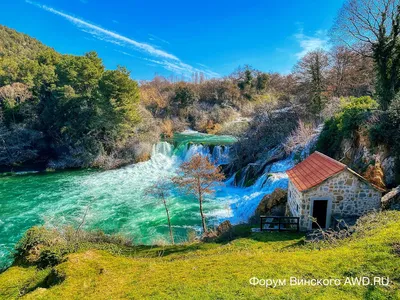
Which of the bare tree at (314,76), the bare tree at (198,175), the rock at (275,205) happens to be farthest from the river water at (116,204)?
the bare tree at (314,76)

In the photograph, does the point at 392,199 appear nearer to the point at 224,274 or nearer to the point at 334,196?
the point at 334,196

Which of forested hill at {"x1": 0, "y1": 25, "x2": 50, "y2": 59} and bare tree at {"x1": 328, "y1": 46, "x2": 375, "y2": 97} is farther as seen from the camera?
forested hill at {"x1": 0, "y1": 25, "x2": 50, "y2": 59}

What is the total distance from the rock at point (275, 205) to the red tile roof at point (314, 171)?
146 cm

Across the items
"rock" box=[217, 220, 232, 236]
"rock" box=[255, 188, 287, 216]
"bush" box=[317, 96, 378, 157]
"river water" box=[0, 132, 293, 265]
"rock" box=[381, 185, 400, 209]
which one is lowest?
"river water" box=[0, 132, 293, 265]

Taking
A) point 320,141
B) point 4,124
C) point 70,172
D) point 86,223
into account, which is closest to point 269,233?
point 320,141

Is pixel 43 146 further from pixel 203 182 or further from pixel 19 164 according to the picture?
pixel 203 182

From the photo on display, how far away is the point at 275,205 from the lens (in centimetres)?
1269

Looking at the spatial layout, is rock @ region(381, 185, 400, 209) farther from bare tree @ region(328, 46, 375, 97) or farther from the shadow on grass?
bare tree @ region(328, 46, 375, 97)

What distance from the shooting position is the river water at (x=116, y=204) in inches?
539

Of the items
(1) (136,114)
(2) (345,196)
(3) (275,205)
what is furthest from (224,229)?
(1) (136,114)

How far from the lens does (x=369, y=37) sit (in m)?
15.7

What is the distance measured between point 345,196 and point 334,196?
44cm

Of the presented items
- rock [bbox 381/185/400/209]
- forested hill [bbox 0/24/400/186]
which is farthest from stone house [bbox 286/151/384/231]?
forested hill [bbox 0/24/400/186]

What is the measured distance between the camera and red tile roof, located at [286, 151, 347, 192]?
9625mm
